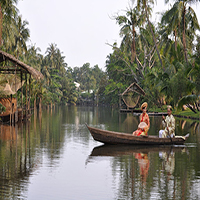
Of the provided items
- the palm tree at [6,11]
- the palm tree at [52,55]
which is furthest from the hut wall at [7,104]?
the palm tree at [52,55]

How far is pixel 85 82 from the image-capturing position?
11100cm

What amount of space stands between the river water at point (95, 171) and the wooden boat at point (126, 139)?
0.28 m

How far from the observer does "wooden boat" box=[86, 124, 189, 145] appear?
48.2 feet

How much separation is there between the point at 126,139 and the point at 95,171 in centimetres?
473

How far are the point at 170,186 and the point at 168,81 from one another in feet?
80.6

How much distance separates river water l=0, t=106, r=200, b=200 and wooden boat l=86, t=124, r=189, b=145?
0.90 ft

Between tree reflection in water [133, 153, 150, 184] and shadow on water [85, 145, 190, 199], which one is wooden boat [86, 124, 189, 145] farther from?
tree reflection in water [133, 153, 150, 184]

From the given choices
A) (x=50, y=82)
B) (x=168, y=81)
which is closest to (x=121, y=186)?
(x=168, y=81)

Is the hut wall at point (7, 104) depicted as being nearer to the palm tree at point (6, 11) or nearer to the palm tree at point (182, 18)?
the palm tree at point (6, 11)

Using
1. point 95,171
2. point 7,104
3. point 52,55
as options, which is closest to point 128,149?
point 95,171

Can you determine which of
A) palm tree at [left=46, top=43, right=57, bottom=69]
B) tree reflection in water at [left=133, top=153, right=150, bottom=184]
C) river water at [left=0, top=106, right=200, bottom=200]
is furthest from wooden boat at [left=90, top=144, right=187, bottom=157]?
palm tree at [left=46, top=43, right=57, bottom=69]

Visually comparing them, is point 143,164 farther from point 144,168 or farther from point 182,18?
point 182,18

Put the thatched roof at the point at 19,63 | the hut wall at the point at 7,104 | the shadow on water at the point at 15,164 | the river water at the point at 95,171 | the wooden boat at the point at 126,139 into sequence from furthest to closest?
the hut wall at the point at 7,104 < the thatched roof at the point at 19,63 < the wooden boat at the point at 126,139 < the shadow on water at the point at 15,164 < the river water at the point at 95,171

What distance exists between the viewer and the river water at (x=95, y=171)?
7758mm
